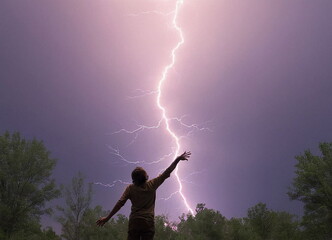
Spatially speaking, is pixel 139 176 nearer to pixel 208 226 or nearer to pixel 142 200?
pixel 142 200

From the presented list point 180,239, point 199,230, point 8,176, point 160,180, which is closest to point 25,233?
point 8,176

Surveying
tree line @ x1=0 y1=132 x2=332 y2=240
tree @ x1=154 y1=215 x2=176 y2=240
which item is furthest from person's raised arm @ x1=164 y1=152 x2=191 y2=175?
tree @ x1=154 y1=215 x2=176 y2=240

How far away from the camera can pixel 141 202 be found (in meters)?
3.67

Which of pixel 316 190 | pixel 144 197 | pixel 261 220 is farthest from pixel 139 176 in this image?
pixel 261 220

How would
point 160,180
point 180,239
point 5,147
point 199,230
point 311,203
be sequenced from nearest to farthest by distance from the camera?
point 160,180, point 311,203, point 5,147, point 180,239, point 199,230

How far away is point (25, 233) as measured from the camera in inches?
851

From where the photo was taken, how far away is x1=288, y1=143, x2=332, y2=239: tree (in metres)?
21.2

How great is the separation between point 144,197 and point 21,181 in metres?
23.3

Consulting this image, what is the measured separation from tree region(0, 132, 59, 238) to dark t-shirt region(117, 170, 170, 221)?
2099 centimetres

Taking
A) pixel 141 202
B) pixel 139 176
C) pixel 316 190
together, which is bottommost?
pixel 141 202

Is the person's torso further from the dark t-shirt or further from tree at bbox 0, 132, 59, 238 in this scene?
tree at bbox 0, 132, 59, 238

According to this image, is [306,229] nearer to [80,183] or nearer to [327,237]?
[327,237]

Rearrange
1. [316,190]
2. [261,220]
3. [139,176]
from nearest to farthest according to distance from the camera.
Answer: [139,176], [316,190], [261,220]

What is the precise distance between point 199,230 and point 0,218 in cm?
1737
